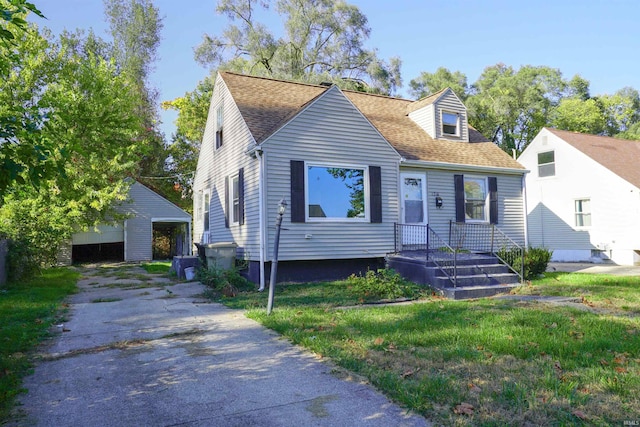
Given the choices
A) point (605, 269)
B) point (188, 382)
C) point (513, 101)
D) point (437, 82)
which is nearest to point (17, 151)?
point (188, 382)

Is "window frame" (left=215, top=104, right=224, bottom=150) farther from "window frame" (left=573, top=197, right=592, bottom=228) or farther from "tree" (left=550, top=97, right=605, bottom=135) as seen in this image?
"tree" (left=550, top=97, right=605, bottom=135)

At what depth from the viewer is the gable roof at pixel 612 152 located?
758 inches

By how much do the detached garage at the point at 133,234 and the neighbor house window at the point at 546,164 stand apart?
63.6 feet

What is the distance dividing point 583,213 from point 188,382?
69.2ft

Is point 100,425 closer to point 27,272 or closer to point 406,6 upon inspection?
point 27,272

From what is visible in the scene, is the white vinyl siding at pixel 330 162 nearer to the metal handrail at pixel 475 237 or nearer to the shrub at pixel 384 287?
the shrub at pixel 384 287

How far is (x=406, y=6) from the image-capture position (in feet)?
48.7

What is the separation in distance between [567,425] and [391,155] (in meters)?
9.60

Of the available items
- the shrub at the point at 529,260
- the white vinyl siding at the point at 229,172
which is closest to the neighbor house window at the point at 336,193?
the white vinyl siding at the point at 229,172

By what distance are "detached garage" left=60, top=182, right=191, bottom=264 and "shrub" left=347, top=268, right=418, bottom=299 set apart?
1618 centimetres

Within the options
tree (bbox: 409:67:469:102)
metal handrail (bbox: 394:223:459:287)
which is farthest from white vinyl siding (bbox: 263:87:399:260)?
tree (bbox: 409:67:469:102)

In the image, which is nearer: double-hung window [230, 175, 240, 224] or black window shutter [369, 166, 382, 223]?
black window shutter [369, 166, 382, 223]

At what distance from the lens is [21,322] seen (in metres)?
6.61

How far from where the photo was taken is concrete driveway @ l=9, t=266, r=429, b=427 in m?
3.21
